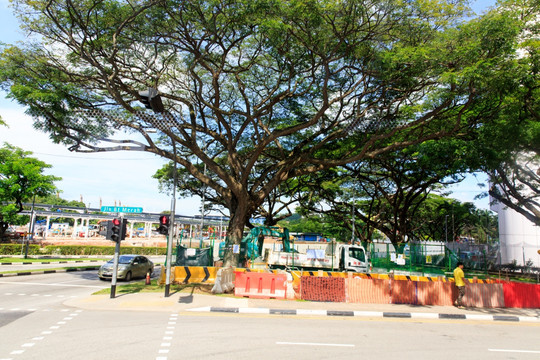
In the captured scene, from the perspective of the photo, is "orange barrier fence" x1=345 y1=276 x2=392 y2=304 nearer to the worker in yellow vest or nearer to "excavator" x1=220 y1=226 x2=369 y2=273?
the worker in yellow vest

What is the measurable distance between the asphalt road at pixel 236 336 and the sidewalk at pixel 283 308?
50 cm

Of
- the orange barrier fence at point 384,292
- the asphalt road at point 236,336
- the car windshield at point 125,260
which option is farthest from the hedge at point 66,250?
the orange barrier fence at point 384,292

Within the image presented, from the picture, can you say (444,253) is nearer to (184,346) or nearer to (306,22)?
(306,22)

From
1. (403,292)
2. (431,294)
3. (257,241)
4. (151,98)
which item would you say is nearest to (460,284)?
(431,294)

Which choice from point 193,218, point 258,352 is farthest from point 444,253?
point 193,218

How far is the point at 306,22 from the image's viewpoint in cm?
1383

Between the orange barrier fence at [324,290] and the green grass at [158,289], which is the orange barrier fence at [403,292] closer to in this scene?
the orange barrier fence at [324,290]

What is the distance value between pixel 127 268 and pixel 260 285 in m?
9.19

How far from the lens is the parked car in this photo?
20.1m

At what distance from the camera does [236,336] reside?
8.69m

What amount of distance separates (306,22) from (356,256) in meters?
14.8

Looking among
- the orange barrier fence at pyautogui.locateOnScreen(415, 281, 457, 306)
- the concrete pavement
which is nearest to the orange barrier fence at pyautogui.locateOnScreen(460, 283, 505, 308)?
the concrete pavement

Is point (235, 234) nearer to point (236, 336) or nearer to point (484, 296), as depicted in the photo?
point (236, 336)

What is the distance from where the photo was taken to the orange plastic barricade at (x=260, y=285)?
14688 millimetres
